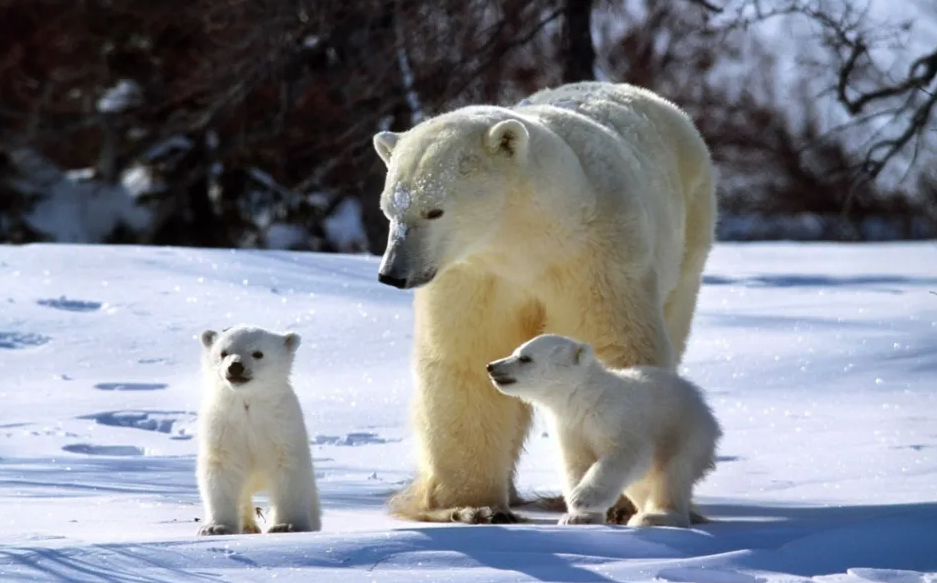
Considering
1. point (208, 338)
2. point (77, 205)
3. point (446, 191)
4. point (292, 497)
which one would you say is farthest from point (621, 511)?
point (77, 205)

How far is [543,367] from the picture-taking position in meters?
4.99

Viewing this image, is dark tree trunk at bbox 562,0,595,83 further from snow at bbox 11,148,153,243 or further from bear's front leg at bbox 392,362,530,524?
snow at bbox 11,148,153,243

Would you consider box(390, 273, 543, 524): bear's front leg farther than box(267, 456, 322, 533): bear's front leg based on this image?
Yes

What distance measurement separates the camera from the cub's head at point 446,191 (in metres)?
5.08

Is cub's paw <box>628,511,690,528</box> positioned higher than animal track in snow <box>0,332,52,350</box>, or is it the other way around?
animal track in snow <box>0,332,52,350</box>

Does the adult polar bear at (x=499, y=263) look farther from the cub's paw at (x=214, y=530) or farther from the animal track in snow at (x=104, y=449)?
the animal track in snow at (x=104, y=449)

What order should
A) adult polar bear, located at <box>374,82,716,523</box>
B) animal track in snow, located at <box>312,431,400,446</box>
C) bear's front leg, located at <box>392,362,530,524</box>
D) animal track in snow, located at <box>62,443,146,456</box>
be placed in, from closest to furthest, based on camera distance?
adult polar bear, located at <box>374,82,716,523</box> → bear's front leg, located at <box>392,362,530,524</box> → animal track in snow, located at <box>62,443,146,456</box> → animal track in snow, located at <box>312,431,400,446</box>

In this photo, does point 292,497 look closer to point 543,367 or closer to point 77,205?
point 543,367

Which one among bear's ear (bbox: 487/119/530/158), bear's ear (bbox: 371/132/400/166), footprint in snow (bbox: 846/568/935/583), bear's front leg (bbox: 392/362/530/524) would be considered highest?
bear's ear (bbox: 371/132/400/166)

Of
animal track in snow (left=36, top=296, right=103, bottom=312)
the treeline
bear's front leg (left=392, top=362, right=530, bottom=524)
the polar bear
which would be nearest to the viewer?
the polar bear

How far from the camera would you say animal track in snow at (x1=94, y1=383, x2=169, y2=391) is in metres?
7.90

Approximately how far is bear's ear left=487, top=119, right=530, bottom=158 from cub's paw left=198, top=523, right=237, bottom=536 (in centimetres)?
144

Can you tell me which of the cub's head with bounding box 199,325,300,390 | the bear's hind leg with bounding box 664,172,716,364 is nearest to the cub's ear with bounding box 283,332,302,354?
the cub's head with bounding box 199,325,300,390

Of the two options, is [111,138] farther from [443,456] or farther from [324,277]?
[443,456]
